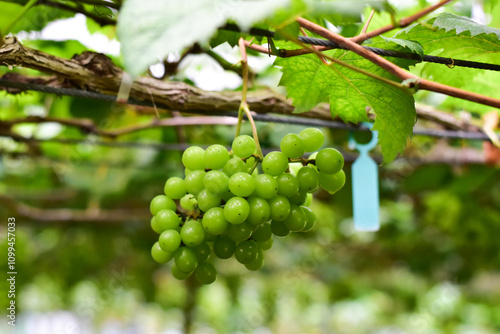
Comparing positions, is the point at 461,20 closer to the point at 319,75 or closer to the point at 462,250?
the point at 319,75

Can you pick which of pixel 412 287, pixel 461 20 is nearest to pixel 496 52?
pixel 461 20

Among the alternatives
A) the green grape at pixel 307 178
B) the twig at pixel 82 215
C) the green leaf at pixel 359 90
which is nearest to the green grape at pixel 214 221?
the green grape at pixel 307 178

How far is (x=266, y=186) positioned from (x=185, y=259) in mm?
127

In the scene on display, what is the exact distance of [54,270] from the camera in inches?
125

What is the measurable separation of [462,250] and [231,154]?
→ 6.21 feet

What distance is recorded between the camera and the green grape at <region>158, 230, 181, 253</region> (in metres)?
0.50

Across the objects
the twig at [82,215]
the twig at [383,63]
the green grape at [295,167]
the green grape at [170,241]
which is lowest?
the twig at [82,215]

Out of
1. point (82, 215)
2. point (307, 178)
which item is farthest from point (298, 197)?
point (82, 215)

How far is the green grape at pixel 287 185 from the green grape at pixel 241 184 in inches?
1.6

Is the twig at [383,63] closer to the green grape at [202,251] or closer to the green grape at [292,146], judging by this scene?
the green grape at [292,146]

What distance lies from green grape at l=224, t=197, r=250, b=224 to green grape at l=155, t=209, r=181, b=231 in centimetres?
8

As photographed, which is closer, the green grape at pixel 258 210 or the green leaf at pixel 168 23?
the green leaf at pixel 168 23

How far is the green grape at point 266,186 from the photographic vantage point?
19.6 inches

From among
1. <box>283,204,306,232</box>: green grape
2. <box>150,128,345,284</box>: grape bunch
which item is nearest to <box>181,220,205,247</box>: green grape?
<box>150,128,345,284</box>: grape bunch
